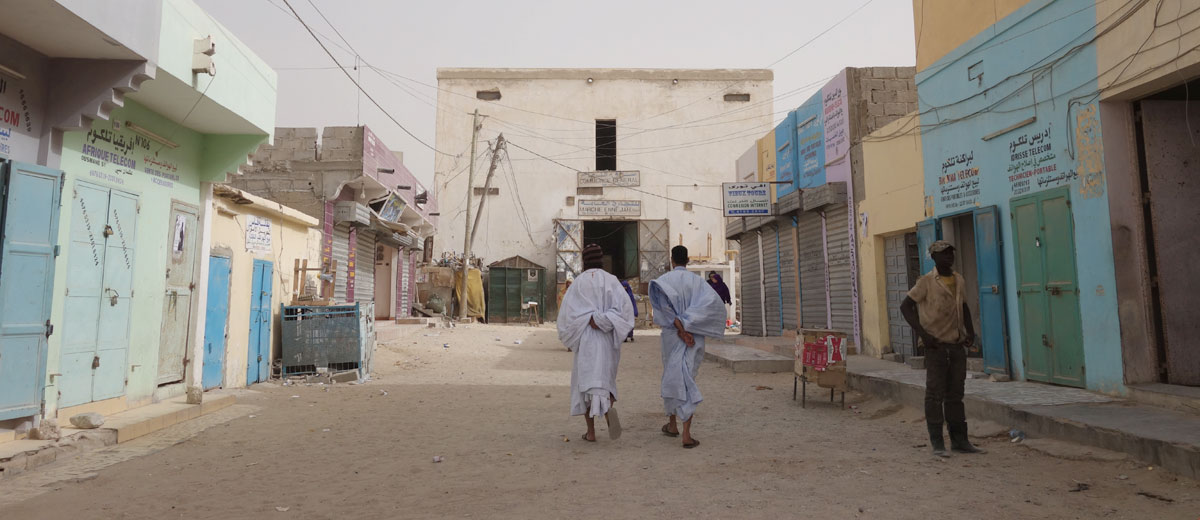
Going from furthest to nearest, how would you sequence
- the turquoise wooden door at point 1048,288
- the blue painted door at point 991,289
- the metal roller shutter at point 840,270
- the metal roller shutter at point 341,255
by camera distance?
the metal roller shutter at point 341,255, the metal roller shutter at point 840,270, the blue painted door at point 991,289, the turquoise wooden door at point 1048,288

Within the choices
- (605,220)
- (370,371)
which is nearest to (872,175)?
(370,371)

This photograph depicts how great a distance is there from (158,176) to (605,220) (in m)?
23.1

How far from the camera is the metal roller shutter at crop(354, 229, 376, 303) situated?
52.4 ft

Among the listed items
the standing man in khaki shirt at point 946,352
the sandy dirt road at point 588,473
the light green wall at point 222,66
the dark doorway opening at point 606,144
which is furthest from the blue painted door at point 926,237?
the dark doorway opening at point 606,144

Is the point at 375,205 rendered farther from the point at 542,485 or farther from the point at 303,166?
the point at 542,485

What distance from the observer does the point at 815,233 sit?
13.1 meters

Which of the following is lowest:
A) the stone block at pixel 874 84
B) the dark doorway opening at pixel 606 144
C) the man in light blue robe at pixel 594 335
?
the man in light blue robe at pixel 594 335

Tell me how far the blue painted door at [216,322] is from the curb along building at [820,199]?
9.65 meters

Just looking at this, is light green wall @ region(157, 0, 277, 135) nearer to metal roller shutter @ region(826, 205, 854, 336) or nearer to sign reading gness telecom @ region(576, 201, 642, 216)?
metal roller shutter @ region(826, 205, 854, 336)

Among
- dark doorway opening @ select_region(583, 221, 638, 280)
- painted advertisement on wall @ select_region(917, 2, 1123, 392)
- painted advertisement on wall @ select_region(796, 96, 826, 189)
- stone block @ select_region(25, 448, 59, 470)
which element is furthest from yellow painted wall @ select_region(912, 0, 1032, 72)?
dark doorway opening @ select_region(583, 221, 638, 280)

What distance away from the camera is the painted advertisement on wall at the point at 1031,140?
6031 mm

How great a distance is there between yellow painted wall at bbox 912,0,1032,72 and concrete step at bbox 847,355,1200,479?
4125mm

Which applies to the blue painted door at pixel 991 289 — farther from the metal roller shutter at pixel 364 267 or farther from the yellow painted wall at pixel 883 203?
the metal roller shutter at pixel 364 267

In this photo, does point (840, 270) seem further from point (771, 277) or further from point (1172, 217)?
point (1172, 217)
